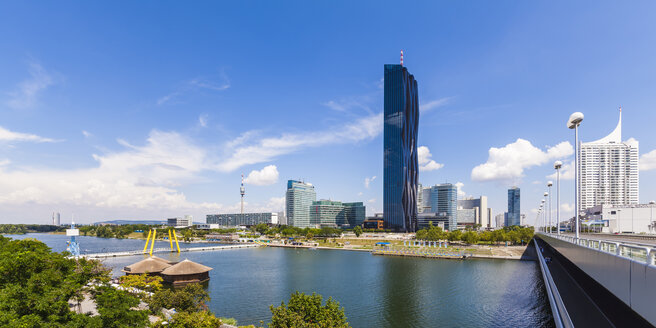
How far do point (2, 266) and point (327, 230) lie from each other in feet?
483

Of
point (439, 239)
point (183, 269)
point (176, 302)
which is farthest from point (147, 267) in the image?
point (439, 239)

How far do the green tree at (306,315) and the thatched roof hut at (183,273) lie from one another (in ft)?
114

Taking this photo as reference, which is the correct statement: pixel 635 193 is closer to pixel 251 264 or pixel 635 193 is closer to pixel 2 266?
pixel 251 264

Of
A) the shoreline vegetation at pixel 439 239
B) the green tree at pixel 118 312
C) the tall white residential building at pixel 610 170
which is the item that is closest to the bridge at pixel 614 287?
the green tree at pixel 118 312

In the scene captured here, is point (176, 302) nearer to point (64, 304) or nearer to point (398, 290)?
point (64, 304)

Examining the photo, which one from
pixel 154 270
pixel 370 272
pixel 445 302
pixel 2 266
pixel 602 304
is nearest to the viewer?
pixel 602 304

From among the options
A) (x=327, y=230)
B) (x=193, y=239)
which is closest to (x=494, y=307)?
(x=327, y=230)

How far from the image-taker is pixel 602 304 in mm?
17250

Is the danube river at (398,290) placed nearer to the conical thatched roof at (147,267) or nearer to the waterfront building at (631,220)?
the conical thatched roof at (147,267)

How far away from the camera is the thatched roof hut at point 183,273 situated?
168 ft

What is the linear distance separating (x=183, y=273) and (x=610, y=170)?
201496mm

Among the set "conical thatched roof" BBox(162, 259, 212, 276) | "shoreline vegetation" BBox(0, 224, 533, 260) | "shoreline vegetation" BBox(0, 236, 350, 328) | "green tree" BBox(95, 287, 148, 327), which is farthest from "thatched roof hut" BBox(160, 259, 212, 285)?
"shoreline vegetation" BBox(0, 224, 533, 260)

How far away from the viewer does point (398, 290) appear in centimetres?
5006

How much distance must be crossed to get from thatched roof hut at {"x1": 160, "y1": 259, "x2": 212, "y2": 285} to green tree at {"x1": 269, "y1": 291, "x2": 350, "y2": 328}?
1364 inches
